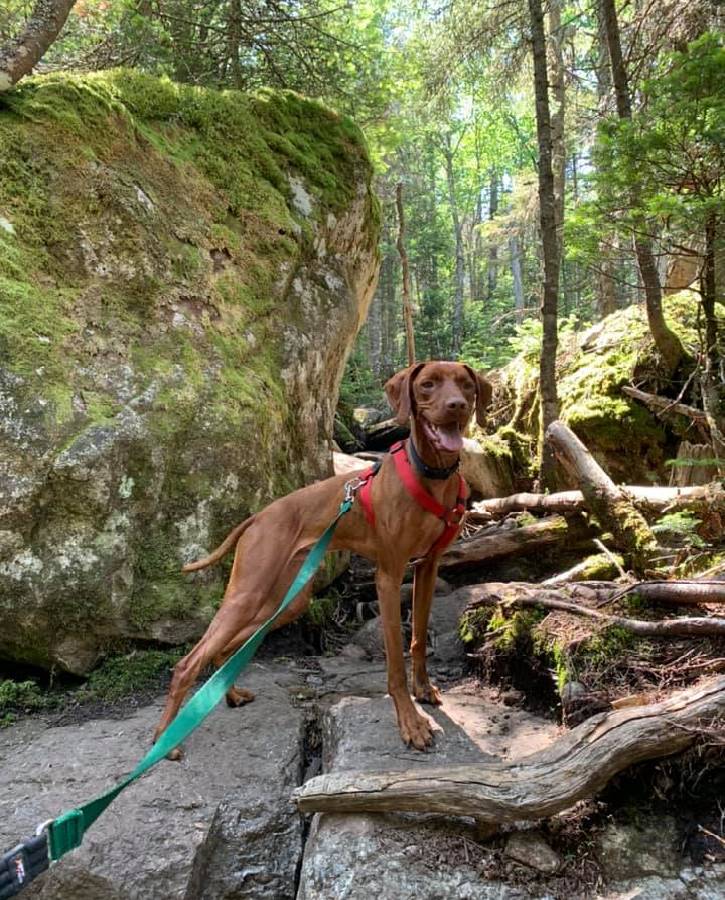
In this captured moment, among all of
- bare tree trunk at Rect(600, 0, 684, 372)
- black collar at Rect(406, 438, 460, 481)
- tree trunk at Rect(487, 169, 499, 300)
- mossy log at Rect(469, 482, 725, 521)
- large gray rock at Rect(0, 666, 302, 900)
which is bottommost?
large gray rock at Rect(0, 666, 302, 900)

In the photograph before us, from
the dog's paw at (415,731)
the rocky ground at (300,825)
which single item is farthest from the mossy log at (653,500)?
A: the dog's paw at (415,731)

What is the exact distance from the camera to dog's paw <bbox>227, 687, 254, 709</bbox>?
384cm

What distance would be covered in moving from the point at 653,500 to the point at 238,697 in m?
3.64

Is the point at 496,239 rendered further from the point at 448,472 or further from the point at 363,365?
the point at 448,472

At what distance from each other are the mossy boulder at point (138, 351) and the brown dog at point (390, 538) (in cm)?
82

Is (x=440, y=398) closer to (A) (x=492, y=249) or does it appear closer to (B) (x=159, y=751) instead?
(B) (x=159, y=751)

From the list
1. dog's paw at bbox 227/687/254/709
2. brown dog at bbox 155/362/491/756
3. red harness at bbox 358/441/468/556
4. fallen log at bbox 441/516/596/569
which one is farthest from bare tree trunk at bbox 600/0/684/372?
dog's paw at bbox 227/687/254/709

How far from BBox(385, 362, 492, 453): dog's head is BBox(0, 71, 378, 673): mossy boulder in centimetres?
186

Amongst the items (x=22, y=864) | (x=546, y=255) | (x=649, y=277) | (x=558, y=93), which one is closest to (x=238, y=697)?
(x=22, y=864)

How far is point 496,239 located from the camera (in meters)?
23.2

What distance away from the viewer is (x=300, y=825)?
2.89 meters

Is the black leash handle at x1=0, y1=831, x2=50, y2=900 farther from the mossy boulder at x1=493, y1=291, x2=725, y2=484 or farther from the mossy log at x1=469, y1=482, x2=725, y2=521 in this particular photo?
the mossy boulder at x1=493, y1=291, x2=725, y2=484

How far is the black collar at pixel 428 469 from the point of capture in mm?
3328

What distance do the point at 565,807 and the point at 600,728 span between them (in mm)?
360
